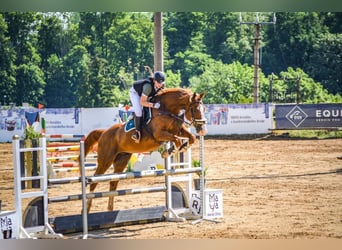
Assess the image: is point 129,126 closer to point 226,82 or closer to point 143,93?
point 143,93

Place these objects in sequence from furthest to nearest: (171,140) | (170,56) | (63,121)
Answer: (63,121) → (170,56) → (171,140)

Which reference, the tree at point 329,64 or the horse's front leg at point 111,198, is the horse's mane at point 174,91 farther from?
the tree at point 329,64

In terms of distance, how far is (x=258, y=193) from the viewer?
774cm

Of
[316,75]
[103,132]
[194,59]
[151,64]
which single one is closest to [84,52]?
[151,64]

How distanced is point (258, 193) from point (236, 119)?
3.21 metres

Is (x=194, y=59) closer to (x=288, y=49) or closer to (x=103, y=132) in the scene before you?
(x=288, y=49)

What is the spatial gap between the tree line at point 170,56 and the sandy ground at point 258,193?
718mm

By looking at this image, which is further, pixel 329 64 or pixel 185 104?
pixel 329 64

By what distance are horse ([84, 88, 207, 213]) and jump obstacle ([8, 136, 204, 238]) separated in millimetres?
212

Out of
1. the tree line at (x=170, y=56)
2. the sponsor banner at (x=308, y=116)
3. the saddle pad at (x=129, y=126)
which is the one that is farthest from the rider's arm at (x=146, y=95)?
the sponsor banner at (x=308, y=116)

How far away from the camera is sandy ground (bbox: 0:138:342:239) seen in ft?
19.5

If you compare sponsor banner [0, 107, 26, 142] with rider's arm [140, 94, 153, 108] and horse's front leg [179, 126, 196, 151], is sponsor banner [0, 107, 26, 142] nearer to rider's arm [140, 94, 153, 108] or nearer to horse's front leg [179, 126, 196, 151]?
rider's arm [140, 94, 153, 108]

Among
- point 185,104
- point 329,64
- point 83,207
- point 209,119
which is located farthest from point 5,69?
point 83,207

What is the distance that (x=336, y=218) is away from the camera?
687 cm
